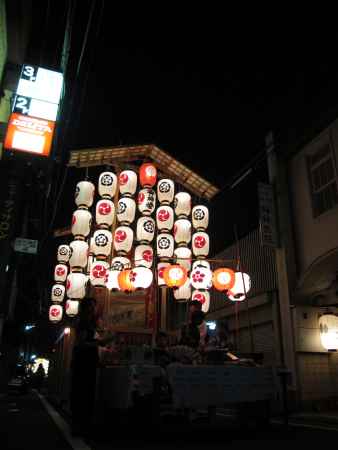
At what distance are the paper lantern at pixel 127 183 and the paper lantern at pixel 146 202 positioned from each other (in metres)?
0.45

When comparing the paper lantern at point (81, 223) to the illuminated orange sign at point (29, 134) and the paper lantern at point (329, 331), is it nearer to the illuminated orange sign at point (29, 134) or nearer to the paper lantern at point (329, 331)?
the illuminated orange sign at point (29, 134)

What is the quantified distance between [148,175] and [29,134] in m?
4.85

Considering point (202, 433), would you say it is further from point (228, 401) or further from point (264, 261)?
point (264, 261)

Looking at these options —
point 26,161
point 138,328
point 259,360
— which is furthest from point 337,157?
point 26,161

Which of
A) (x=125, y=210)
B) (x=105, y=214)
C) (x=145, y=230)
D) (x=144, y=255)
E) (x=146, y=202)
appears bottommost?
(x=144, y=255)

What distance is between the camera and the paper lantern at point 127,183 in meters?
14.7

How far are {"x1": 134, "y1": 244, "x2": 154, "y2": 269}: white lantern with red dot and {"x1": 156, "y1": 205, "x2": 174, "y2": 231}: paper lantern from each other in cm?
113

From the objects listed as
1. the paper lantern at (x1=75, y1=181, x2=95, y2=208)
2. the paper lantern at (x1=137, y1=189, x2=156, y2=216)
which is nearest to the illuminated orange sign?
the paper lantern at (x1=75, y1=181, x2=95, y2=208)

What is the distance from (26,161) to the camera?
1255cm

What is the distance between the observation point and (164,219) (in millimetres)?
14758

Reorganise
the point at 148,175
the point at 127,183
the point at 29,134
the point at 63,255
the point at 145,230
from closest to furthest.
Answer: the point at 29,134, the point at 145,230, the point at 127,183, the point at 148,175, the point at 63,255

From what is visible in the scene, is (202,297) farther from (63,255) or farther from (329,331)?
(63,255)

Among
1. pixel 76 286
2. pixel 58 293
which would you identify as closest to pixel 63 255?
pixel 58 293

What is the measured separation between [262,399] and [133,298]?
7.92 m
